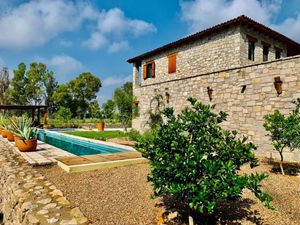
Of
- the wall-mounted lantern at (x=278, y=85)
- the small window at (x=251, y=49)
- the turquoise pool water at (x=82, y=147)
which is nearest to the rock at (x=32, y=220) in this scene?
the turquoise pool water at (x=82, y=147)

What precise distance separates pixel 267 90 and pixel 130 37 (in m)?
14.9

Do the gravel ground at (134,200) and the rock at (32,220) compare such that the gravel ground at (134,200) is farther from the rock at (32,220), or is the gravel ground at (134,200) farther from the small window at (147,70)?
the small window at (147,70)

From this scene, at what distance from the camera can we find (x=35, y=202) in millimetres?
3525

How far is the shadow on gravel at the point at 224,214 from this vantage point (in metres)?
3.25

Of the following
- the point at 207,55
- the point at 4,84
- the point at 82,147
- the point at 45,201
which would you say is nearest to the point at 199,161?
the point at 45,201

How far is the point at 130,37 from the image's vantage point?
2009 cm

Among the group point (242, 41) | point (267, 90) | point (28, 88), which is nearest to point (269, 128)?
point (267, 90)

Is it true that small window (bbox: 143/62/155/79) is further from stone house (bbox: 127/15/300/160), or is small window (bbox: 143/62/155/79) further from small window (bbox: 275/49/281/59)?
small window (bbox: 275/49/281/59)

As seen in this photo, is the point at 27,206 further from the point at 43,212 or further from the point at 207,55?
the point at 207,55

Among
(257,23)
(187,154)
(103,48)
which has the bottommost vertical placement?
(187,154)

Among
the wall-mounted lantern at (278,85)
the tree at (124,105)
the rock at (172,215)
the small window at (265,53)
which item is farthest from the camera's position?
the tree at (124,105)

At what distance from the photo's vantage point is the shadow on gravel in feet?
10.7

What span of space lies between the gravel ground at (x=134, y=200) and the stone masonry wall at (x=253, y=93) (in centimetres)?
270

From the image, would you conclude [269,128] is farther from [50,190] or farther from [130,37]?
[130,37]
